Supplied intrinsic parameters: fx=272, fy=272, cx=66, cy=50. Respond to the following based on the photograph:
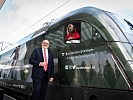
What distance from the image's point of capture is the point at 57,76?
6469mm

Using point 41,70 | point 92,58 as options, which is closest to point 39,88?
point 41,70

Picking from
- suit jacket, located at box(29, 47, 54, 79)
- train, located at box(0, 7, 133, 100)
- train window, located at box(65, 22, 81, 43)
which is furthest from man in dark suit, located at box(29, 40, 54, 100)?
train window, located at box(65, 22, 81, 43)

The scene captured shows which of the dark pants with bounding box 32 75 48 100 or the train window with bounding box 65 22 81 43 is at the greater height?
the train window with bounding box 65 22 81 43

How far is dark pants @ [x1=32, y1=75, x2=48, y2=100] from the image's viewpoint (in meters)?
6.12

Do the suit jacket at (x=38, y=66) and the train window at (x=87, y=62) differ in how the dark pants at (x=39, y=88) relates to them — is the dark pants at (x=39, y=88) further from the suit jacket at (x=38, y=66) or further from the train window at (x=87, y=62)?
the train window at (x=87, y=62)

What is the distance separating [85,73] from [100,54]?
0.52 meters

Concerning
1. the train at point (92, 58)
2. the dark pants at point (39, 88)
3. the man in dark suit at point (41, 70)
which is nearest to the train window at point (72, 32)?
the train at point (92, 58)

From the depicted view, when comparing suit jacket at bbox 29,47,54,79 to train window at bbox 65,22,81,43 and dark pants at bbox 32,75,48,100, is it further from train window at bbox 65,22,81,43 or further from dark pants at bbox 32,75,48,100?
train window at bbox 65,22,81,43

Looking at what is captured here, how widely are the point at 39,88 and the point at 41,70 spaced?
41 centimetres

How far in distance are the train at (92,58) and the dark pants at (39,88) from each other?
306 millimetres

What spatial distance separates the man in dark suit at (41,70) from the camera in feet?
20.1

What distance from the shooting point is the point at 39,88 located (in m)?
6.14

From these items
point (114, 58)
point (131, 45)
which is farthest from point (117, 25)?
point (114, 58)

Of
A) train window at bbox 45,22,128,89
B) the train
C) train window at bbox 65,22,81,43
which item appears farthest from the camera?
train window at bbox 65,22,81,43
